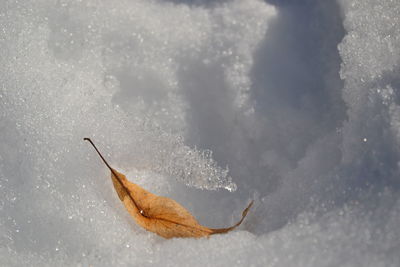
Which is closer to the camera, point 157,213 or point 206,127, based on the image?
point 157,213

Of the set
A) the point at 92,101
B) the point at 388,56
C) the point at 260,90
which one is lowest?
the point at 92,101

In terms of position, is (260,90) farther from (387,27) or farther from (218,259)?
(218,259)

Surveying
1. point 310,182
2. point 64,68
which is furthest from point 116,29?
point 310,182
